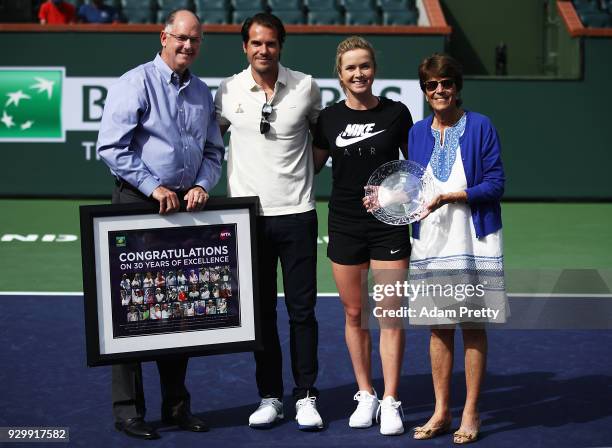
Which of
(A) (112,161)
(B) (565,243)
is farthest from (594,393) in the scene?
(B) (565,243)

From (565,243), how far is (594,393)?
515cm

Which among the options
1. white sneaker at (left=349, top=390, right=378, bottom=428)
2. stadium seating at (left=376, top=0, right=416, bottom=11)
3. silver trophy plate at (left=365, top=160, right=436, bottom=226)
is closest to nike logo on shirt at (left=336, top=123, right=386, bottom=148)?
silver trophy plate at (left=365, top=160, right=436, bottom=226)

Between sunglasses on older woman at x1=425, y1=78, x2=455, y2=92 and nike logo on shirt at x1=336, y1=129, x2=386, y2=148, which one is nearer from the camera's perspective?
sunglasses on older woman at x1=425, y1=78, x2=455, y2=92

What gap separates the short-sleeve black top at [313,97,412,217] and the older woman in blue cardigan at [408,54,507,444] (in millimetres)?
177

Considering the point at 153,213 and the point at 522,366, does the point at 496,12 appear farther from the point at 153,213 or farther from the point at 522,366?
the point at 153,213

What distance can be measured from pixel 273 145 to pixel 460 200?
3.22ft

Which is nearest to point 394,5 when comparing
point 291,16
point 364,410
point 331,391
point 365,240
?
point 291,16

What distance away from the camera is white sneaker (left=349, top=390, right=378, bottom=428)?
5236 millimetres

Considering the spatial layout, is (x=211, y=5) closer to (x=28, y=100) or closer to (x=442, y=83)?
(x=28, y=100)

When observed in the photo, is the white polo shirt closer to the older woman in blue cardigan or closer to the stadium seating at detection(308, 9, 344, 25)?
the older woman in blue cardigan

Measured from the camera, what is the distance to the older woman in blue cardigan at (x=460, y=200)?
492 cm

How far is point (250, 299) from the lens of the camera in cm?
521

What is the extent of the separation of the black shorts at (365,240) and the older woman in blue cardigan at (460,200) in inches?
4.6

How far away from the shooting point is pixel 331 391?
5.89m
